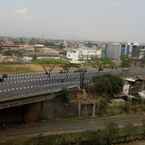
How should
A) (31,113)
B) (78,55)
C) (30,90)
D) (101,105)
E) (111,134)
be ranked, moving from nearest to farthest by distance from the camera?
(111,134), (31,113), (30,90), (101,105), (78,55)

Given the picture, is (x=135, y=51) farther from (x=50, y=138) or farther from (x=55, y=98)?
(x=50, y=138)

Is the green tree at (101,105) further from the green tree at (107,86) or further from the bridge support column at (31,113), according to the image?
the bridge support column at (31,113)

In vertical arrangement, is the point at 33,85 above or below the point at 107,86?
above

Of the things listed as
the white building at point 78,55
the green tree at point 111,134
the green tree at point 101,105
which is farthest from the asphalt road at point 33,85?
the white building at point 78,55

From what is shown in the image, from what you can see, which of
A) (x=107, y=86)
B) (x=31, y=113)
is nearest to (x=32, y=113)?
(x=31, y=113)

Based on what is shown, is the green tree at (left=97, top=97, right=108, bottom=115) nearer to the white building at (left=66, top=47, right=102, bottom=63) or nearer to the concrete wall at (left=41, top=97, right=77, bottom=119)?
the concrete wall at (left=41, top=97, right=77, bottom=119)

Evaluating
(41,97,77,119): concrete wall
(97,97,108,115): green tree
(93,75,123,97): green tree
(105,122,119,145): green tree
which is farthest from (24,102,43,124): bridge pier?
(93,75,123,97): green tree

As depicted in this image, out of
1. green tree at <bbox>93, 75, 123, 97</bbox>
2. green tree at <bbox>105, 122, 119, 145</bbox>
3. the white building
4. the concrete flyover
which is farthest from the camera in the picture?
the white building

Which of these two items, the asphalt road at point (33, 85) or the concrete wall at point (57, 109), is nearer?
the asphalt road at point (33, 85)

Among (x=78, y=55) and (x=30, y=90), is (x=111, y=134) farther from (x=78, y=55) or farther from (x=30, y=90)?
(x=78, y=55)

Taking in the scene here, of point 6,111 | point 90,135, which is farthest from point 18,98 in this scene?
point 90,135

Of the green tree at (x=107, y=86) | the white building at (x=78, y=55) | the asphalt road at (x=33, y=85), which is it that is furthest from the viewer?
the white building at (x=78, y=55)
